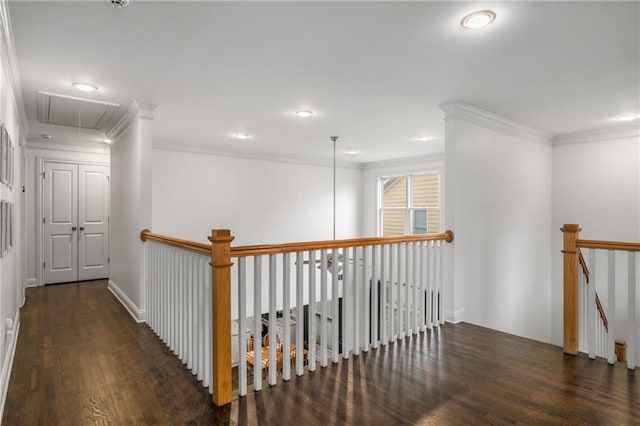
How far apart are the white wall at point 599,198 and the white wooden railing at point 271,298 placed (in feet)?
8.72

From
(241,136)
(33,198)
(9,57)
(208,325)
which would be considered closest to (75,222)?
(33,198)

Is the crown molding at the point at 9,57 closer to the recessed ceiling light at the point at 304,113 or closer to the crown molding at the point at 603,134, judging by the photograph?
the recessed ceiling light at the point at 304,113

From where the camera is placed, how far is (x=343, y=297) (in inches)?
113

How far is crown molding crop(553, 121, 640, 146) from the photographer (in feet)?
14.8

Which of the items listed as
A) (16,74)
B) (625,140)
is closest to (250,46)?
(16,74)

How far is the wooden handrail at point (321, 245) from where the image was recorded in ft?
7.30

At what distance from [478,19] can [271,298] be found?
2.09 m

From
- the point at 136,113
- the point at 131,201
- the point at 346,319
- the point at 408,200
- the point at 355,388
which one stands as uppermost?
the point at 136,113

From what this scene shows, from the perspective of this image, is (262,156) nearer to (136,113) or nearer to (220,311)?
(136,113)

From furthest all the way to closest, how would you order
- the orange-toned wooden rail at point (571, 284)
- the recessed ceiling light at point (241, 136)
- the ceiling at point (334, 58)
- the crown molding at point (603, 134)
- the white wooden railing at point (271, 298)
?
the recessed ceiling light at point (241, 136) < the crown molding at point (603, 134) < the orange-toned wooden rail at point (571, 284) < the white wooden railing at point (271, 298) < the ceiling at point (334, 58)

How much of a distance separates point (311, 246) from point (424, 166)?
16.7 feet

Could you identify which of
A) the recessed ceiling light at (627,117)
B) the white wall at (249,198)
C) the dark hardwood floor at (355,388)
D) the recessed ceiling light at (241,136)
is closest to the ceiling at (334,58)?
the recessed ceiling light at (627,117)

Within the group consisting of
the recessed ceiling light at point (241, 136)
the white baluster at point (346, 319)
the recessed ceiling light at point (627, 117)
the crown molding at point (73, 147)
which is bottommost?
the white baluster at point (346, 319)

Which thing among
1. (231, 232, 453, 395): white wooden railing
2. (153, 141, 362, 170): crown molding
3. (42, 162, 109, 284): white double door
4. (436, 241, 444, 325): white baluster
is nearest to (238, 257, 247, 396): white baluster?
(231, 232, 453, 395): white wooden railing
